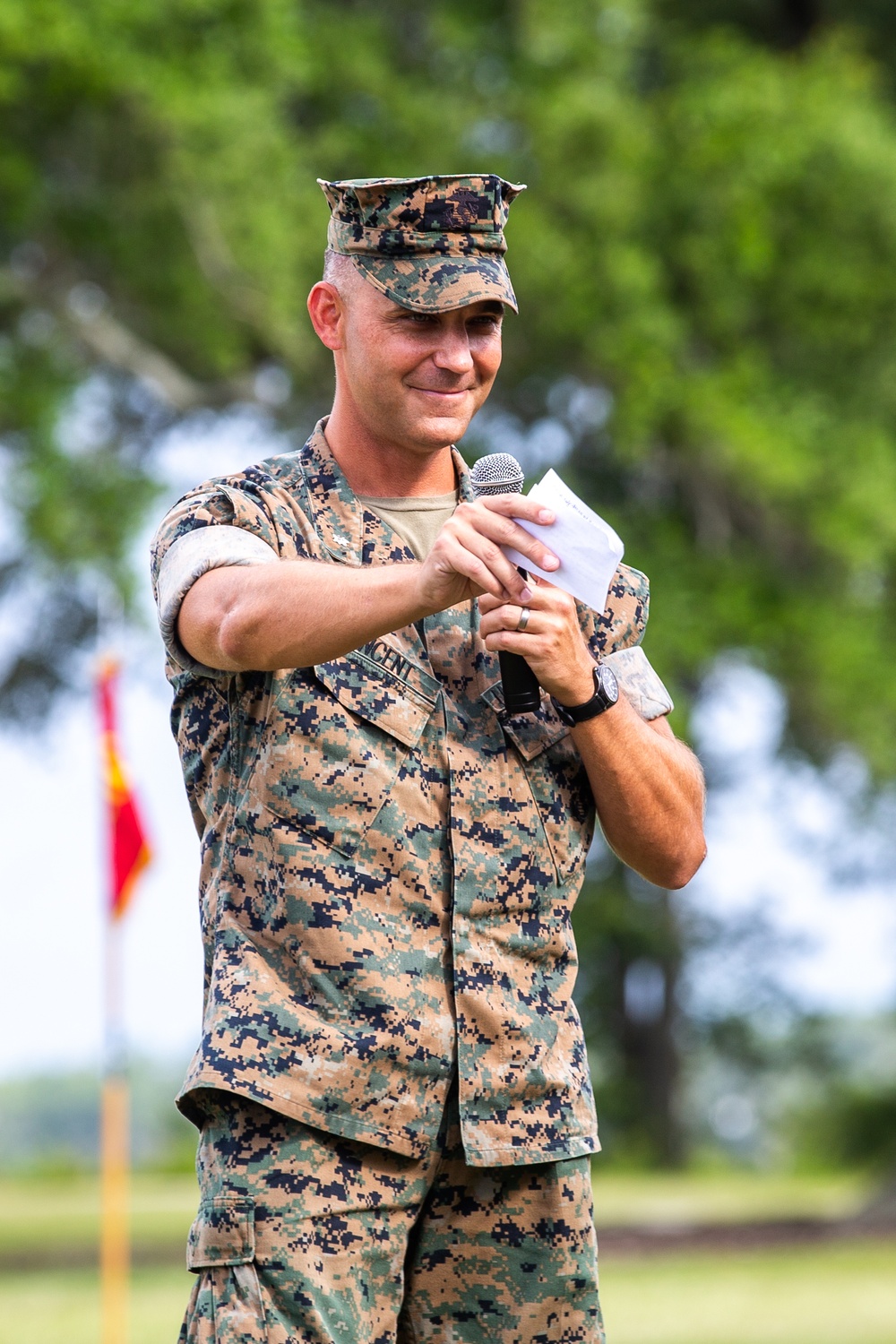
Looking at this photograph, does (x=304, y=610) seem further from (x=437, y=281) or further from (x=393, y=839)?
(x=437, y=281)

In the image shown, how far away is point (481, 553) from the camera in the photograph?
2.30 m

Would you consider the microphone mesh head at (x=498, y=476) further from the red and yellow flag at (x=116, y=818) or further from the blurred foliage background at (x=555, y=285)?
the blurred foliage background at (x=555, y=285)

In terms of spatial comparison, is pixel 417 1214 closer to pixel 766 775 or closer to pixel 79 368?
pixel 79 368

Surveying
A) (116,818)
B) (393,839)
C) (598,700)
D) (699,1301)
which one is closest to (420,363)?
(598,700)

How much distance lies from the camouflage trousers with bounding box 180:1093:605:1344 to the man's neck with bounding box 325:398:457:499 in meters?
0.90

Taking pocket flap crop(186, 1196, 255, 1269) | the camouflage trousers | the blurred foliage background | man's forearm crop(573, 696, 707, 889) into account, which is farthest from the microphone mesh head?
the blurred foliage background

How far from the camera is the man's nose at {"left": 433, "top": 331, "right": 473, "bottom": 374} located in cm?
261

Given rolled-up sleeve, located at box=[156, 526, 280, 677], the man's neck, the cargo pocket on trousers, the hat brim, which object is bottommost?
the cargo pocket on trousers

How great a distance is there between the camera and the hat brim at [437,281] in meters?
2.59

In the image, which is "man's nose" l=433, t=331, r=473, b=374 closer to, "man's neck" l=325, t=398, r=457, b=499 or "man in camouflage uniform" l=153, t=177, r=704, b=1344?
"man in camouflage uniform" l=153, t=177, r=704, b=1344

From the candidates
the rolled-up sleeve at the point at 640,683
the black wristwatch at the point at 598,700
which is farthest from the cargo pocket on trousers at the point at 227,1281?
the rolled-up sleeve at the point at 640,683

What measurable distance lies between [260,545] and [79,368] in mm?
10901

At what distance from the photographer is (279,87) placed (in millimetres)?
12508

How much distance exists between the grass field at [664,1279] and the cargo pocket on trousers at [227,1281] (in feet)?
22.0
